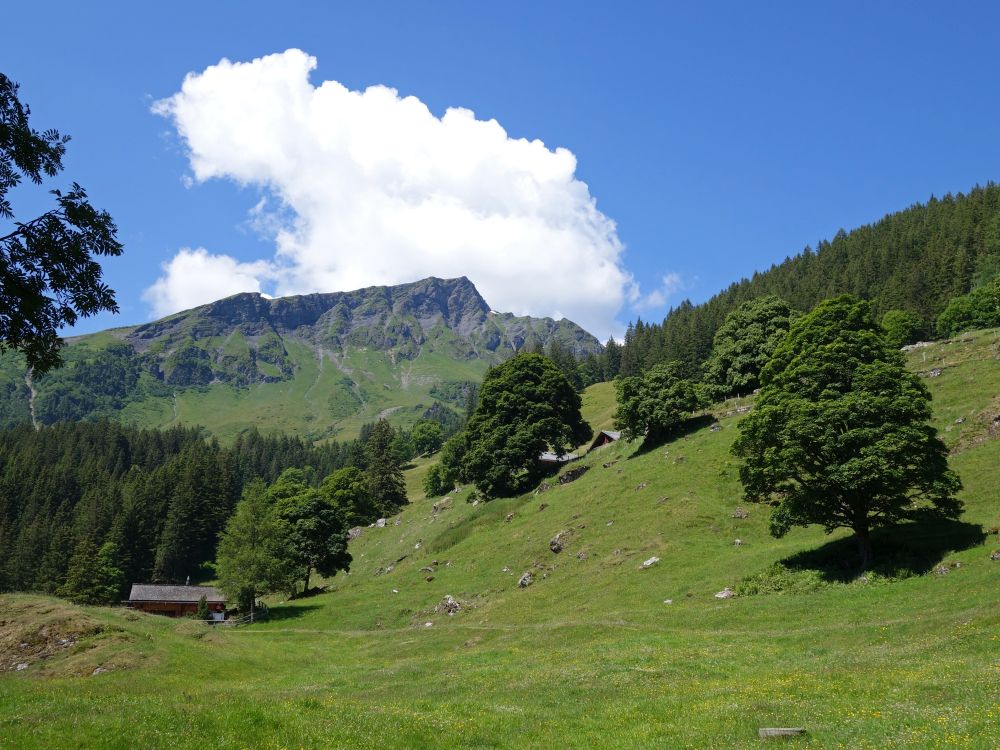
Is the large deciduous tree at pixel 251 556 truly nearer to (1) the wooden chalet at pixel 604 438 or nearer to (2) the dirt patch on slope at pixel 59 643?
(2) the dirt patch on slope at pixel 59 643

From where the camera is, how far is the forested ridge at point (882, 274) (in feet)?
404

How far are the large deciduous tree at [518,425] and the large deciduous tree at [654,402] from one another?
12111 mm

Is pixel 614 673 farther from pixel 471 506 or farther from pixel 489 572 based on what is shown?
pixel 471 506

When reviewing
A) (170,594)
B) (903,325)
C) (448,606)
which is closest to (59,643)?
(448,606)

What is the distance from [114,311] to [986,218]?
7009 inches

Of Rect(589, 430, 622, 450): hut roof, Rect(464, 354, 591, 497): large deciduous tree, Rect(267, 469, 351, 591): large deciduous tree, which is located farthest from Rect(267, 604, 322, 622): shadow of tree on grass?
Rect(589, 430, 622, 450): hut roof

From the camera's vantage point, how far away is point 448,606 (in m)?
51.0

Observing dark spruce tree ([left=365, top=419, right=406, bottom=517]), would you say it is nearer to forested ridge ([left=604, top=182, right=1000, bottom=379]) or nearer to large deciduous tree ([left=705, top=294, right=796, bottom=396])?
forested ridge ([left=604, top=182, right=1000, bottom=379])

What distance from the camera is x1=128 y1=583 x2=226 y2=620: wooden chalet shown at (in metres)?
83.2

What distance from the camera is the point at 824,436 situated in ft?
117

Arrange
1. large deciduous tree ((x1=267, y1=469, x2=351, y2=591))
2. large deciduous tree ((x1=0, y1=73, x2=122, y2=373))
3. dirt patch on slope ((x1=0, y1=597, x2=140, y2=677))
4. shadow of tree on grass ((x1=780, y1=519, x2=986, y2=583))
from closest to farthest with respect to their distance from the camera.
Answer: large deciduous tree ((x1=0, y1=73, x2=122, y2=373))
shadow of tree on grass ((x1=780, y1=519, x2=986, y2=583))
dirt patch on slope ((x1=0, y1=597, x2=140, y2=677))
large deciduous tree ((x1=267, y1=469, x2=351, y2=591))

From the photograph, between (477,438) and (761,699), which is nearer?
(761,699)

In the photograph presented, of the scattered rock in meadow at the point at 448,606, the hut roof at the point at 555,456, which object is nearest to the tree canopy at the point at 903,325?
the hut roof at the point at 555,456

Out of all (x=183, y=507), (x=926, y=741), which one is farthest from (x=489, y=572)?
(x=183, y=507)
